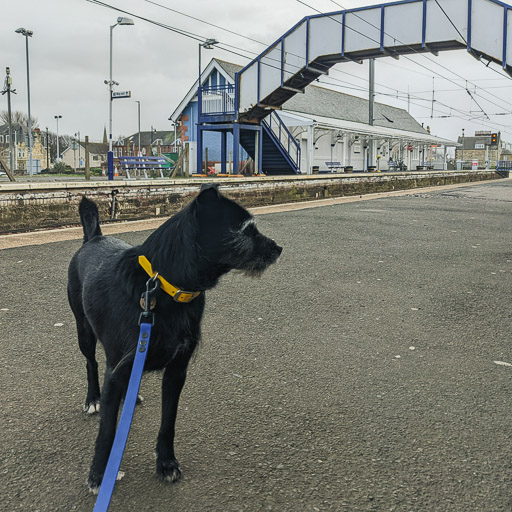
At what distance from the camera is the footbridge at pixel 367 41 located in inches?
724

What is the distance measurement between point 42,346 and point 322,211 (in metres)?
10.2

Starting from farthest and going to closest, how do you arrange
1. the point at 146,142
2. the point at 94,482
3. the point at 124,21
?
the point at 146,142, the point at 124,21, the point at 94,482

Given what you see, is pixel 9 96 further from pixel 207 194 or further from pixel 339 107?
pixel 207 194

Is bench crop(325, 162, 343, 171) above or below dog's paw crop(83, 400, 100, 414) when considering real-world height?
above

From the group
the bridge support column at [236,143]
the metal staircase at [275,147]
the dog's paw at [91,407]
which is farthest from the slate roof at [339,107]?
the dog's paw at [91,407]

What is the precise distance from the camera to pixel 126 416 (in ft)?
6.00

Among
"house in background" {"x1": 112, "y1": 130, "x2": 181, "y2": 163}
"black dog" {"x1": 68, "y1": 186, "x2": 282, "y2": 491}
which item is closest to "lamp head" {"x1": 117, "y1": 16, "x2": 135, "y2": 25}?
"black dog" {"x1": 68, "y1": 186, "x2": 282, "y2": 491}

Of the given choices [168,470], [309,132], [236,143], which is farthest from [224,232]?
[309,132]

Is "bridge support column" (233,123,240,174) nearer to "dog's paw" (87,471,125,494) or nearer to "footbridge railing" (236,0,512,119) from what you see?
"footbridge railing" (236,0,512,119)

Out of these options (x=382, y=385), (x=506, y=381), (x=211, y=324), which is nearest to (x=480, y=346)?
(x=506, y=381)

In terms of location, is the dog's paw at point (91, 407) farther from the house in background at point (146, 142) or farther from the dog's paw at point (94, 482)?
the house in background at point (146, 142)

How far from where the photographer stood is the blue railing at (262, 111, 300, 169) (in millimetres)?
25297

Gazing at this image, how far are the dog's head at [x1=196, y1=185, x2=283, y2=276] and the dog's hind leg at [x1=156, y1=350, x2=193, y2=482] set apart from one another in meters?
0.46

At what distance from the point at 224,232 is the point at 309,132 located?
87.6 feet
